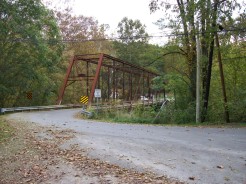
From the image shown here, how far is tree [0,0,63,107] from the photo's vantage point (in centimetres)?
2116

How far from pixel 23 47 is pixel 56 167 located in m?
20.1

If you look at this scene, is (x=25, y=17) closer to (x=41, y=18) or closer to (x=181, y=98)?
(x=41, y=18)

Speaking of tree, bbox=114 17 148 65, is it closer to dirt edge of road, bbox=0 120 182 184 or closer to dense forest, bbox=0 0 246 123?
dense forest, bbox=0 0 246 123

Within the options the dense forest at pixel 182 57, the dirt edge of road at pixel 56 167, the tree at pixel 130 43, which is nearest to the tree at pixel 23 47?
the dense forest at pixel 182 57

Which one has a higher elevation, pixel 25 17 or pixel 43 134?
pixel 25 17

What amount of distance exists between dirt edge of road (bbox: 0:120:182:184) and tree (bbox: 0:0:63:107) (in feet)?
47.7

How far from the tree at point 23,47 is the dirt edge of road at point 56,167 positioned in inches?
572

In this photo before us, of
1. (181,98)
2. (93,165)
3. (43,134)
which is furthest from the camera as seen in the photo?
(181,98)

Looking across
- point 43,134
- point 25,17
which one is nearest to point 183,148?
point 43,134

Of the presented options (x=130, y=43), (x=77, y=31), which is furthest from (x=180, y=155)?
(x=130, y=43)

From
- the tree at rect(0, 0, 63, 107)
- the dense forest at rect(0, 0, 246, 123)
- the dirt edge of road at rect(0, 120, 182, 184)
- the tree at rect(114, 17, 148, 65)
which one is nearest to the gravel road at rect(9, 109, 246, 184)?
the dirt edge of road at rect(0, 120, 182, 184)

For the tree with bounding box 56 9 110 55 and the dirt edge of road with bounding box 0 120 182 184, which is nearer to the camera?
the dirt edge of road with bounding box 0 120 182 184

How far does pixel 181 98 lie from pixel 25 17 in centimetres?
1372

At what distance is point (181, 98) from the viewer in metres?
17.8
